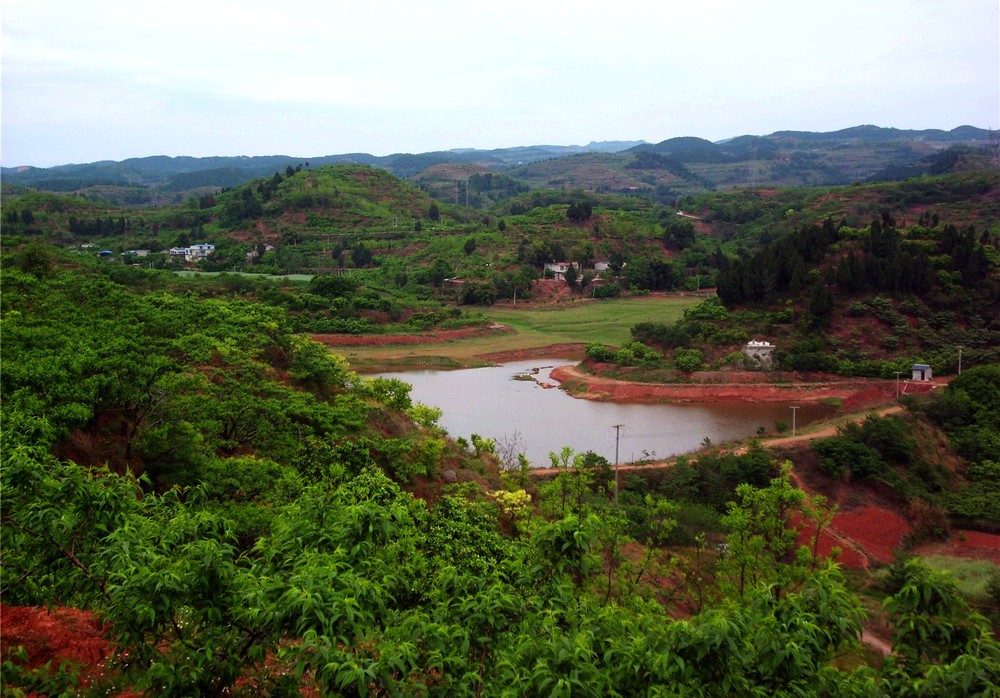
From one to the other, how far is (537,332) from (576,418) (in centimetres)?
1700

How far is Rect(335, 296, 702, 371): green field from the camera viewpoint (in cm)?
3647

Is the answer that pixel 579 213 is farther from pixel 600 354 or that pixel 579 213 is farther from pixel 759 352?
pixel 759 352

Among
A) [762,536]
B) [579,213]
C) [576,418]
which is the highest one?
[579,213]

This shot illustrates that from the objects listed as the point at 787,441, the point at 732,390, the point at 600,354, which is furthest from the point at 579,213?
the point at 787,441

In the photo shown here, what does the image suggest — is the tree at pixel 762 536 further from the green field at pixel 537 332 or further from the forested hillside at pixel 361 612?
the green field at pixel 537 332

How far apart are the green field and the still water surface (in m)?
3.44

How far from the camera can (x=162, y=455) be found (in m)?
8.93

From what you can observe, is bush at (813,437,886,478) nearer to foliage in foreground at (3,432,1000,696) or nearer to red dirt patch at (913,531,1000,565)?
red dirt patch at (913,531,1000,565)

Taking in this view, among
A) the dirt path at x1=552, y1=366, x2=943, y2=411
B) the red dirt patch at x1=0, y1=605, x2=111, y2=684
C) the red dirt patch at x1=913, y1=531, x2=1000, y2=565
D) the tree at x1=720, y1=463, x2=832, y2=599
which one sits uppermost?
the red dirt patch at x1=0, y1=605, x2=111, y2=684

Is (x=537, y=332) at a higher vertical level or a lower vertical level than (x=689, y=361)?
lower

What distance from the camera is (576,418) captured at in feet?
88.0

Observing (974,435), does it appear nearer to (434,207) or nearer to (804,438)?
(804,438)

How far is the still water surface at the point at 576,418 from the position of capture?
23.2 metres

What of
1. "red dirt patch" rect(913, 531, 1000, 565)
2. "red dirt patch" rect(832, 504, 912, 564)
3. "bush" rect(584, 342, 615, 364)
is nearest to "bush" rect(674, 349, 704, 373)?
"bush" rect(584, 342, 615, 364)
